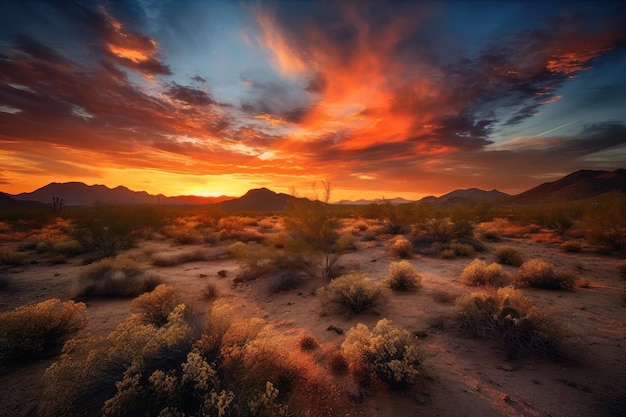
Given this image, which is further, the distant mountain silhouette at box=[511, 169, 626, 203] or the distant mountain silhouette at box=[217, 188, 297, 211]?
the distant mountain silhouette at box=[217, 188, 297, 211]

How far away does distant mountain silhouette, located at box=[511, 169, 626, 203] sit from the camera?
9019cm

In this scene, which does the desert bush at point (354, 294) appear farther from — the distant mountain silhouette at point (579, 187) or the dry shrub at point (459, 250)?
the distant mountain silhouette at point (579, 187)

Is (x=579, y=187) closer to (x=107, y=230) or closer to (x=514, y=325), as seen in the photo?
(x=514, y=325)

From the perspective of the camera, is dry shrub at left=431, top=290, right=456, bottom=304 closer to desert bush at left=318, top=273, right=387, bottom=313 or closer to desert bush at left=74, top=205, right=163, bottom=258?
desert bush at left=318, top=273, right=387, bottom=313

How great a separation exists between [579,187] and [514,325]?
13138 centimetres

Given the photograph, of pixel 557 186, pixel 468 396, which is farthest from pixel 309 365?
pixel 557 186

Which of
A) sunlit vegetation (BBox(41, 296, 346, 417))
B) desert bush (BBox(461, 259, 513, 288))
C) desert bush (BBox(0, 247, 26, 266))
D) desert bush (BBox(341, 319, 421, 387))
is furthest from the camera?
desert bush (BBox(0, 247, 26, 266))

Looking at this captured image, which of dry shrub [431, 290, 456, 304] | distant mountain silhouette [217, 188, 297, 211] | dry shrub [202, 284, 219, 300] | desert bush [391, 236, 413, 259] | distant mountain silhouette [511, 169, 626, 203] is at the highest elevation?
distant mountain silhouette [511, 169, 626, 203]

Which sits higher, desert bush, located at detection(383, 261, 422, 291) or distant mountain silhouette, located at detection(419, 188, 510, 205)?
distant mountain silhouette, located at detection(419, 188, 510, 205)

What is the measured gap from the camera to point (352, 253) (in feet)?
45.1

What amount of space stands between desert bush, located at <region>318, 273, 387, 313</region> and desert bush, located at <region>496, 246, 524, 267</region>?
23.8ft

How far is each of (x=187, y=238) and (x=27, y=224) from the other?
18.9 metres

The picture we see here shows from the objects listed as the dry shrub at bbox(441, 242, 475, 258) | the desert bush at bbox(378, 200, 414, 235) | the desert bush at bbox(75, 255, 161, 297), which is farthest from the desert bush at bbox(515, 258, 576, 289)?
the desert bush at bbox(378, 200, 414, 235)

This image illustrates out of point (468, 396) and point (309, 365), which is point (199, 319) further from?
point (468, 396)
